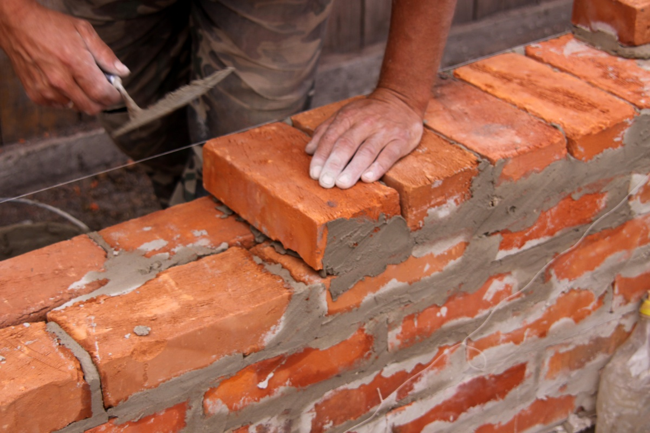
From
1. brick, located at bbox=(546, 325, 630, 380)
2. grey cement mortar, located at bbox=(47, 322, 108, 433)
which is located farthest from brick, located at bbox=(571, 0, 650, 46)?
grey cement mortar, located at bbox=(47, 322, 108, 433)

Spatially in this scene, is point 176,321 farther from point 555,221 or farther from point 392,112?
point 555,221

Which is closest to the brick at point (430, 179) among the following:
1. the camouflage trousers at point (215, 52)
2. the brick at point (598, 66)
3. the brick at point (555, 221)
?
the brick at point (555, 221)

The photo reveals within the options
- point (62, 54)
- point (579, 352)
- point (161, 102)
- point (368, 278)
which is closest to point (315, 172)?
point (368, 278)

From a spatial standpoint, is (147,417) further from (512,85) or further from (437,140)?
(512,85)

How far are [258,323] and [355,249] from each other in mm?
265

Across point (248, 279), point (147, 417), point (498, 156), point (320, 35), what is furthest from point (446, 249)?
point (320, 35)

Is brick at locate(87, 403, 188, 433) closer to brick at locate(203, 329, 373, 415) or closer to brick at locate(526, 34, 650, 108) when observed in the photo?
brick at locate(203, 329, 373, 415)

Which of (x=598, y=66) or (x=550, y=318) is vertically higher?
(x=598, y=66)

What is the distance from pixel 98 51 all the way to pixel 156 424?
78 centimetres

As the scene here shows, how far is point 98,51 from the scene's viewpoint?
1.48 meters

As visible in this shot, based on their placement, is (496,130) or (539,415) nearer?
(496,130)

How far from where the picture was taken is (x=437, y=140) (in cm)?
176

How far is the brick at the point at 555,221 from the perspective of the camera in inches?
71.6

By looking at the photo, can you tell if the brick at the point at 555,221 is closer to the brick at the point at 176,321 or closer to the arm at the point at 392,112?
the arm at the point at 392,112
